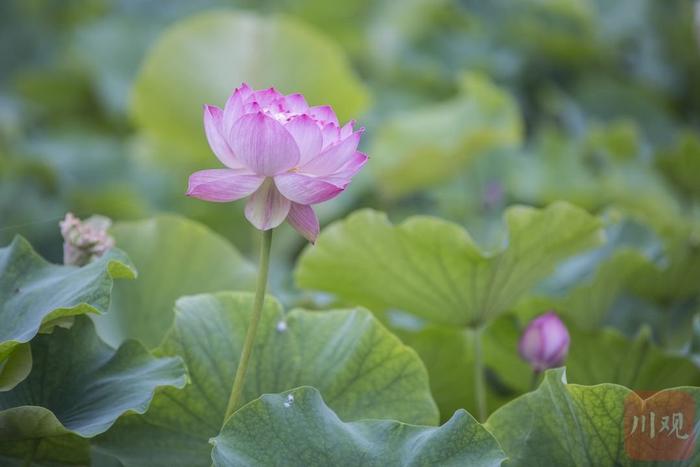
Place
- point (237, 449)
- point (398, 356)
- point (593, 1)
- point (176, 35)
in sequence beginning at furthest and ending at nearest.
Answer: point (593, 1) < point (176, 35) < point (398, 356) < point (237, 449)

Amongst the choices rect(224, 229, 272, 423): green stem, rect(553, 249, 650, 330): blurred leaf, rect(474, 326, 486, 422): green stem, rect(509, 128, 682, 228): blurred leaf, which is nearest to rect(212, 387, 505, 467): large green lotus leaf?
rect(224, 229, 272, 423): green stem

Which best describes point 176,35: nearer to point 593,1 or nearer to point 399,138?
point 399,138

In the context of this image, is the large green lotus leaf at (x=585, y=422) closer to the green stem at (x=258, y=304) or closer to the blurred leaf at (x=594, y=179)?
the green stem at (x=258, y=304)

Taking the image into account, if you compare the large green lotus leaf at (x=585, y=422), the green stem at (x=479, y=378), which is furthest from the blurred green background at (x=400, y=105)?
the large green lotus leaf at (x=585, y=422)

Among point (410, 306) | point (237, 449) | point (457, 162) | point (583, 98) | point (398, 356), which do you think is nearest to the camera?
point (237, 449)

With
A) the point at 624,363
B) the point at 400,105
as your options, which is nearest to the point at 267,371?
the point at 624,363

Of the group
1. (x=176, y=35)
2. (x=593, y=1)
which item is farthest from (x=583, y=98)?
(x=176, y=35)
